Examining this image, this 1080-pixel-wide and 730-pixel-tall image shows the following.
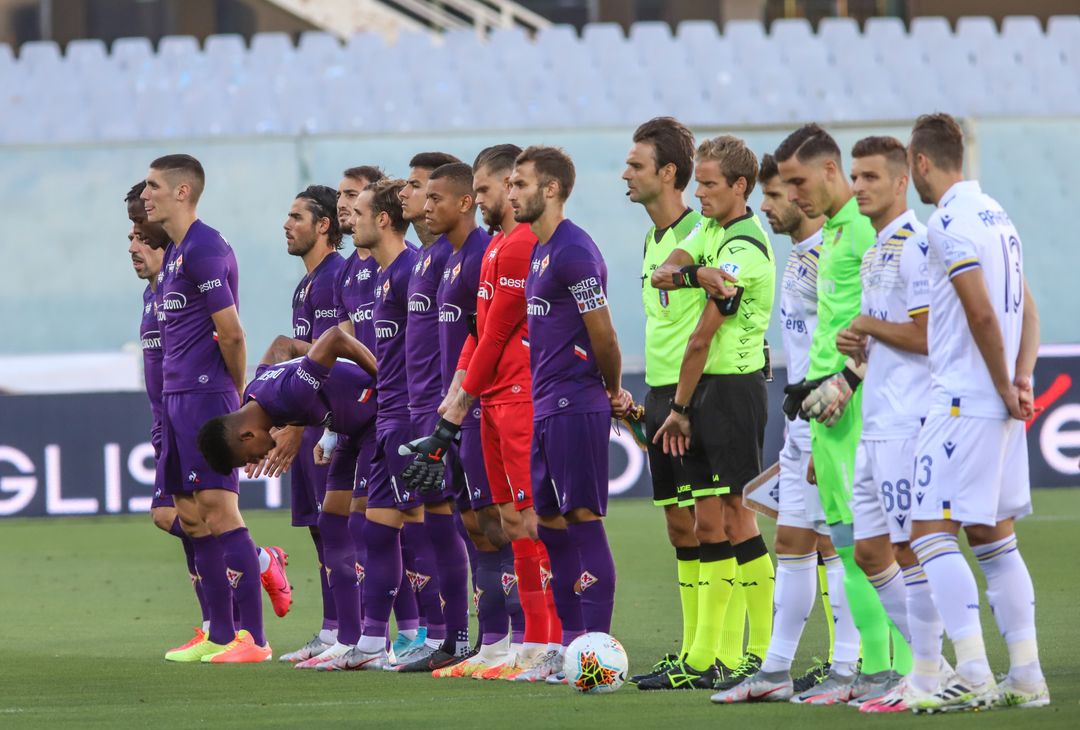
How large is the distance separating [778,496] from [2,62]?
57.3ft

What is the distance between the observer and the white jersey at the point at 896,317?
225 inches

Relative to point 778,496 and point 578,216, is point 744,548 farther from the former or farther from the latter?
point 578,216

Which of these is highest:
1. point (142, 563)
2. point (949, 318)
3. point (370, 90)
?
point (370, 90)

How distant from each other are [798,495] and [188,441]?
328 cm

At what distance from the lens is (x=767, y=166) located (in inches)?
271

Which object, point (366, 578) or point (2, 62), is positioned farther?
point (2, 62)

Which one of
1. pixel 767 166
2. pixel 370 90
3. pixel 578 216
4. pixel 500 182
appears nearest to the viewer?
pixel 767 166

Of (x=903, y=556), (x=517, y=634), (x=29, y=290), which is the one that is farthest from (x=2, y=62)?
(x=903, y=556)

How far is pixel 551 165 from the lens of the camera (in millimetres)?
6984

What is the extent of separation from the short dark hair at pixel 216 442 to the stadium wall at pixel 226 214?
10.5 m

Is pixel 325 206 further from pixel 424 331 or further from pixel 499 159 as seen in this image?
pixel 499 159

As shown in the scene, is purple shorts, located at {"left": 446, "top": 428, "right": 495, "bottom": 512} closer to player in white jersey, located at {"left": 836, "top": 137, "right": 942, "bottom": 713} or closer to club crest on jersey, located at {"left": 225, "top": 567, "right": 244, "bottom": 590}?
club crest on jersey, located at {"left": 225, "top": 567, "right": 244, "bottom": 590}

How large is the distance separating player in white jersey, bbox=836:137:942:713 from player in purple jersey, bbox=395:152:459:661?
245 cm

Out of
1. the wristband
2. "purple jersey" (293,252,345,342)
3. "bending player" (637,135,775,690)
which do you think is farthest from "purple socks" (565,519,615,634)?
"purple jersey" (293,252,345,342)
